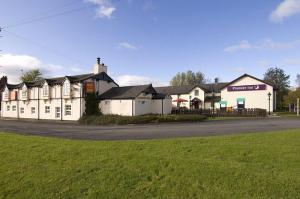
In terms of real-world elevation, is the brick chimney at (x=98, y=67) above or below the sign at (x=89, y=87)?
above

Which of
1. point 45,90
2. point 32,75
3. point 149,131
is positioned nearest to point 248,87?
point 45,90

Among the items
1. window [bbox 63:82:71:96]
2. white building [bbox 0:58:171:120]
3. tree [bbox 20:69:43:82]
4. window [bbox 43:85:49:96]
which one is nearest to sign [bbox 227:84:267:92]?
white building [bbox 0:58:171:120]

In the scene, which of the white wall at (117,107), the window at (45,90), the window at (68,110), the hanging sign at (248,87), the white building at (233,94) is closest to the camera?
the white wall at (117,107)

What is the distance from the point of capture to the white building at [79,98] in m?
34.8

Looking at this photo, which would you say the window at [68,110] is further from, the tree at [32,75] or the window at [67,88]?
the tree at [32,75]

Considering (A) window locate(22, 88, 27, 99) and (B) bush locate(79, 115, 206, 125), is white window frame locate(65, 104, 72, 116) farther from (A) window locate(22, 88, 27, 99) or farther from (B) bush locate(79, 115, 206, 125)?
(A) window locate(22, 88, 27, 99)

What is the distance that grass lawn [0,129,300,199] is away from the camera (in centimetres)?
654

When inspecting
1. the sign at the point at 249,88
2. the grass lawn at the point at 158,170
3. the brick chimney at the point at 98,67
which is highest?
the brick chimney at the point at 98,67

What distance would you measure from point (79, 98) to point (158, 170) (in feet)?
96.1

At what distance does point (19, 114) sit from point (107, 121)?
76.2 feet

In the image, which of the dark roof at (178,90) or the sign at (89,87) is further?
the dark roof at (178,90)

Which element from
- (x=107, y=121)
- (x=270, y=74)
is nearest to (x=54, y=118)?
(x=107, y=121)

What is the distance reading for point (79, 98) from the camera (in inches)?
1399

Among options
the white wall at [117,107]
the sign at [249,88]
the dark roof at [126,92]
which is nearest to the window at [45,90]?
the dark roof at [126,92]
